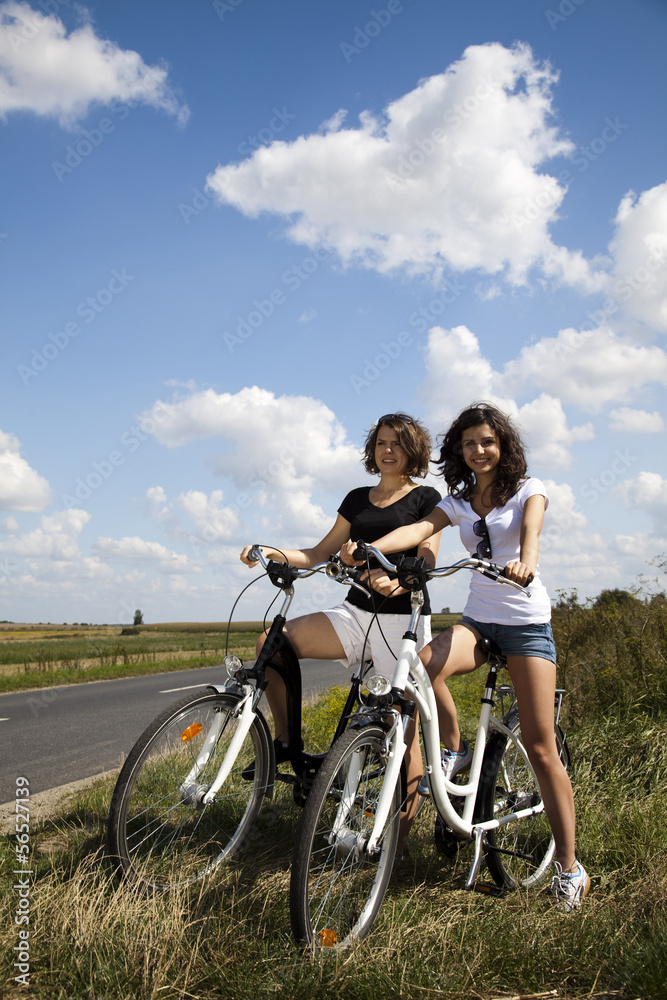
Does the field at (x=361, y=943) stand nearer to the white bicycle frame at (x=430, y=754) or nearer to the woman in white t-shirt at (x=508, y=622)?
the white bicycle frame at (x=430, y=754)

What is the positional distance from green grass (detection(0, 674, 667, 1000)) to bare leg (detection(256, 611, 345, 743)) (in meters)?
0.68

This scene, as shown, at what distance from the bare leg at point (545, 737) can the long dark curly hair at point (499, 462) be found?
0.81 meters

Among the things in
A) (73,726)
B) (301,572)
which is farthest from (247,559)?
(73,726)

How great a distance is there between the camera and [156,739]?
282 cm

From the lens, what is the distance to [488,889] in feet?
10.2

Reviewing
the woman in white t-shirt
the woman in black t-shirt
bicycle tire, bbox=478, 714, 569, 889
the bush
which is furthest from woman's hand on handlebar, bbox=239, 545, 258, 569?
the bush

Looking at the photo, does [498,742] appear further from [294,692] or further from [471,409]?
[471,409]

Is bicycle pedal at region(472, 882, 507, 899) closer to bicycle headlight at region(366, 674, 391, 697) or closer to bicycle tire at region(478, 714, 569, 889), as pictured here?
bicycle tire at region(478, 714, 569, 889)

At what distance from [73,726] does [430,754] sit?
782 centimetres

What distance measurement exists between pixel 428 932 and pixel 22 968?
1.39 meters

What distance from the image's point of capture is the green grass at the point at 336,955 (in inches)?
89.0

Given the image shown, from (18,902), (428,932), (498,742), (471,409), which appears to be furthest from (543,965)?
(471,409)

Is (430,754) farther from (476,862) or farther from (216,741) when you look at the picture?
(216,741)

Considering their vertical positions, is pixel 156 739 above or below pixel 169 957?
above
